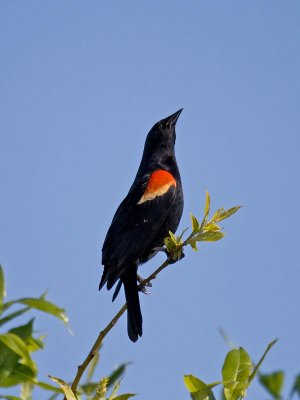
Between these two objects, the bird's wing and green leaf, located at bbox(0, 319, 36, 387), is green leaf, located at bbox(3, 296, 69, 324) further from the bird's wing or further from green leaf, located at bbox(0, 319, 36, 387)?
the bird's wing

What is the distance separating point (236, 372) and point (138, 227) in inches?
123

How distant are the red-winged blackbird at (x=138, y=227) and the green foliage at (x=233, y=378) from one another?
245 centimetres

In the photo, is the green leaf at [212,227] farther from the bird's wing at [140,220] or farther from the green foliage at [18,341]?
the bird's wing at [140,220]

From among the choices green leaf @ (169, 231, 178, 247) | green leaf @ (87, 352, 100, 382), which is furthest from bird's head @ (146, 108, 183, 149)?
green leaf @ (87, 352, 100, 382)

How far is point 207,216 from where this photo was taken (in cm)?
191

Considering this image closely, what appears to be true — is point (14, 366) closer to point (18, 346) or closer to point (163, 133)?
point (18, 346)

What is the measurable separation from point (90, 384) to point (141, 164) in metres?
4.13

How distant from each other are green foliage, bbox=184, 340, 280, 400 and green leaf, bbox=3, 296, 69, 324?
362 millimetres

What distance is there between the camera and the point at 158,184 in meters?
4.53

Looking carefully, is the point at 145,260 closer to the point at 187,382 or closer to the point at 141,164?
the point at 141,164

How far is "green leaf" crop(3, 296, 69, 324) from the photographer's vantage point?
89cm

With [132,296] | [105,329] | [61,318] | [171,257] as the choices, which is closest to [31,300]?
[61,318]

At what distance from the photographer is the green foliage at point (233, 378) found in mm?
1139

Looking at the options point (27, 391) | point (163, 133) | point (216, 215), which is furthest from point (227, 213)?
point (163, 133)
